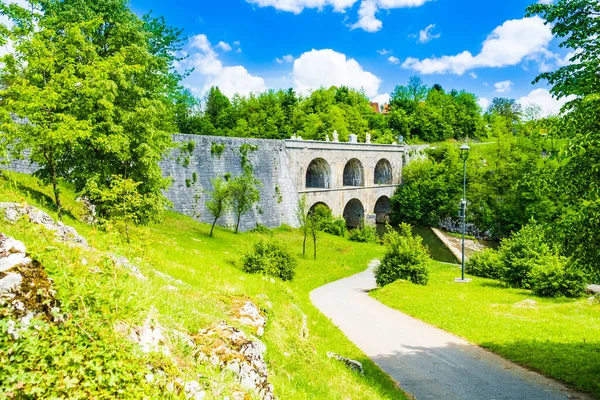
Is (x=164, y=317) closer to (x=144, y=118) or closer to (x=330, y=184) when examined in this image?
(x=144, y=118)

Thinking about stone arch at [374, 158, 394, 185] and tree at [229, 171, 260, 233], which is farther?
stone arch at [374, 158, 394, 185]

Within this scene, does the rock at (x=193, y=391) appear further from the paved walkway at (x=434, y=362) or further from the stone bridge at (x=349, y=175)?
the stone bridge at (x=349, y=175)

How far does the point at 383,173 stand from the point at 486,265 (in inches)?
1159

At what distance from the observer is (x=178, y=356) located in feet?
12.9

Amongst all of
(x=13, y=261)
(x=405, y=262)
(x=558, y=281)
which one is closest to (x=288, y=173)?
(x=405, y=262)

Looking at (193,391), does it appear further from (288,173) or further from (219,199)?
(288,173)

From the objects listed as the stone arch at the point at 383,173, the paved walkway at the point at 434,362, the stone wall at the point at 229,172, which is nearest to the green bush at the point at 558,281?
the paved walkway at the point at 434,362

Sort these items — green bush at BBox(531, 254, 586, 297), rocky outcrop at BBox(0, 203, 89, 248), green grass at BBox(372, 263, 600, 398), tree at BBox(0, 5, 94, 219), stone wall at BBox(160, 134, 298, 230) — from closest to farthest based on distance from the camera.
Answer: rocky outcrop at BBox(0, 203, 89, 248) → green grass at BBox(372, 263, 600, 398) → tree at BBox(0, 5, 94, 219) → green bush at BBox(531, 254, 586, 297) → stone wall at BBox(160, 134, 298, 230)

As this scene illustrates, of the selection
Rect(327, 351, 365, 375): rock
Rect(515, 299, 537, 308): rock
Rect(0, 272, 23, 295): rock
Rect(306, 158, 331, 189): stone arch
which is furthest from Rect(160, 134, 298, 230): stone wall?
Rect(0, 272, 23, 295): rock

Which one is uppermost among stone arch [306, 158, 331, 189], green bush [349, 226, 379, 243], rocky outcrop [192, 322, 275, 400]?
stone arch [306, 158, 331, 189]

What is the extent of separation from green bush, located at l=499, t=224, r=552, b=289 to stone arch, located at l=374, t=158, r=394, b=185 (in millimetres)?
30594

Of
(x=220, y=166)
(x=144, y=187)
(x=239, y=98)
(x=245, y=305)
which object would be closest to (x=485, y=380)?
(x=245, y=305)

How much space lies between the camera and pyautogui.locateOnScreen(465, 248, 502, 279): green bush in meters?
24.3

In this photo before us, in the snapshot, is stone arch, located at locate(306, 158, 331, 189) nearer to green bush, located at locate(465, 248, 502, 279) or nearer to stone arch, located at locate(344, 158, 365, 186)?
stone arch, located at locate(344, 158, 365, 186)
